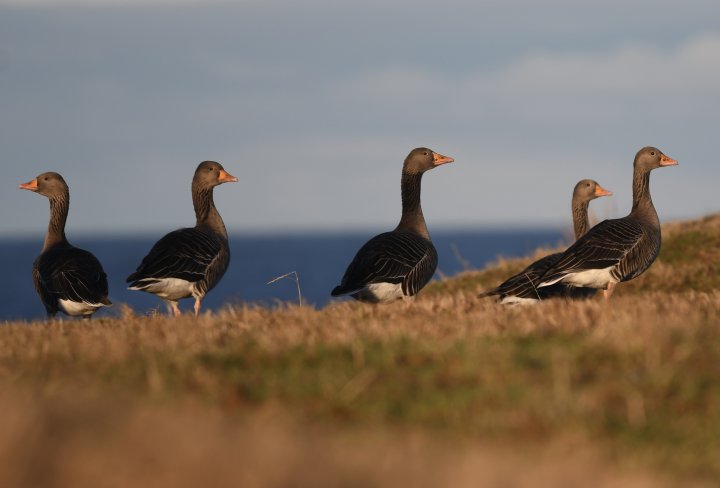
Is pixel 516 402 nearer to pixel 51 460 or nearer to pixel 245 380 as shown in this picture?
pixel 245 380

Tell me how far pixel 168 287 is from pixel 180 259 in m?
0.47

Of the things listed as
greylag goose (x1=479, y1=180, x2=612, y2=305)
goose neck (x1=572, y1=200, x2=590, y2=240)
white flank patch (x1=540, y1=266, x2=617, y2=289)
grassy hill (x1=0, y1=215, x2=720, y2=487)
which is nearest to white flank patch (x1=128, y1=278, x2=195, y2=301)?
grassy hill (x1=0, y1=215, x2=720, y2=487)

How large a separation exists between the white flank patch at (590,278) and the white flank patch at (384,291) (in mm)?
2482

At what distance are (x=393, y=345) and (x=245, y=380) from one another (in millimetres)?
1478

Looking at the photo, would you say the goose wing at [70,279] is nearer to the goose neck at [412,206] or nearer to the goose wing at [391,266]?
the goose wing at [391,266]

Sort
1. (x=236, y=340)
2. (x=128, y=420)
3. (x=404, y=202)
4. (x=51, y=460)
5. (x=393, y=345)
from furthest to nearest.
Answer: (x=404, y=202)
(x=236, y=340)
(x=393, y=345)
(x=128, y=420)
(x=51, y=460)

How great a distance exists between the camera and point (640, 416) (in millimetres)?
7887

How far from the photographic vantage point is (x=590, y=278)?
16.4 meters

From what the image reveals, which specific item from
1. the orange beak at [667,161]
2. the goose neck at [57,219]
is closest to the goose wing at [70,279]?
the goose neck at [57,219]

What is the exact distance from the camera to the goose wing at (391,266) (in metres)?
15.9

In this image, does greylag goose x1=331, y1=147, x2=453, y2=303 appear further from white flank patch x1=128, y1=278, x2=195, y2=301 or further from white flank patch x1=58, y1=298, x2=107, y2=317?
white flank patch x1=58, y1=298, x2=107, y2=317

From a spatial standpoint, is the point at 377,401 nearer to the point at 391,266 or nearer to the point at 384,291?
the point at 391,266

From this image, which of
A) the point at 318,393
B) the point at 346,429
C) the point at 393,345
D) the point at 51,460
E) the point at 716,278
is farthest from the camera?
the point at 716,278

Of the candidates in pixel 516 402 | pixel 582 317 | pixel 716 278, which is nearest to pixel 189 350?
pixel 516 402
